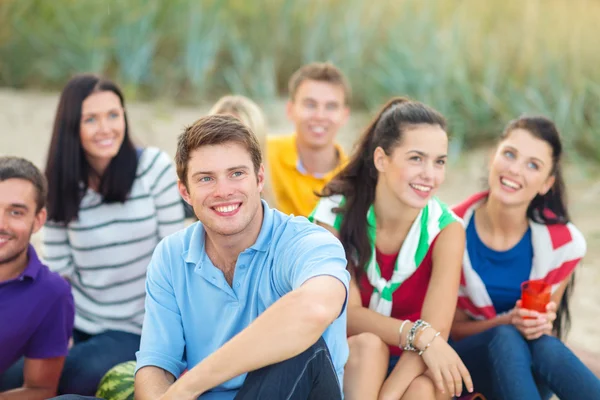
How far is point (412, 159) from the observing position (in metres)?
2.84

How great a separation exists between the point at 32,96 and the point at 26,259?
14.8 feet

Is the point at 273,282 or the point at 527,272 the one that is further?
the point at 527,272

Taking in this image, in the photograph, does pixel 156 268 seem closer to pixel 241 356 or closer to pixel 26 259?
pixel 241 356

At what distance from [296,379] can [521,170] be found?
139 cm

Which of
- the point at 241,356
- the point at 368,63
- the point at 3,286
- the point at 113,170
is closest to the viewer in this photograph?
the point at 241,356

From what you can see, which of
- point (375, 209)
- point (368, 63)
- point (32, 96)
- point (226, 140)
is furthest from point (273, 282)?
point (32, 96)

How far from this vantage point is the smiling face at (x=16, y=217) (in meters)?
2.66

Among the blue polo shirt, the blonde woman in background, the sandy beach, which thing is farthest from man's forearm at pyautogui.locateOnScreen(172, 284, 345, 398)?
the sandy beach

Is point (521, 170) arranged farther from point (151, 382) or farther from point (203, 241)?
point (151, 382)

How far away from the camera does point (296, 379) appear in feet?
6.98

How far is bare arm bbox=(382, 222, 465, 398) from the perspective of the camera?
2637 mm

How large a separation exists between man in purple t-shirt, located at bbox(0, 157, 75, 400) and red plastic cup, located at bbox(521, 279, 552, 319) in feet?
5.52

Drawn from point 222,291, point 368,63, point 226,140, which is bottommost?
point 222,291

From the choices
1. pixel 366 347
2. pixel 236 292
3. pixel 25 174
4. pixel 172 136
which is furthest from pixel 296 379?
pixel 172 136
